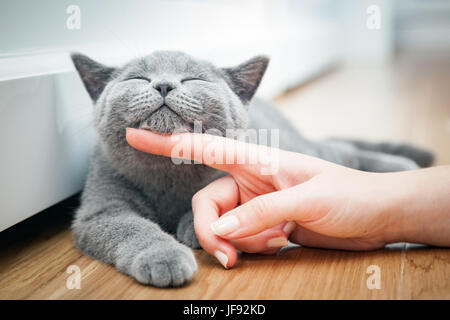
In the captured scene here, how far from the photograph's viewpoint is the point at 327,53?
374cm

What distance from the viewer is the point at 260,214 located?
0.76 metres

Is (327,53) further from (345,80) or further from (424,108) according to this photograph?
(424,108)

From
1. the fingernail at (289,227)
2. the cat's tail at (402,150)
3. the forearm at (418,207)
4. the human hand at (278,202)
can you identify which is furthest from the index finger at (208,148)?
the cat's tail at (402,150)

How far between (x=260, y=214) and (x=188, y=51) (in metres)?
0.75

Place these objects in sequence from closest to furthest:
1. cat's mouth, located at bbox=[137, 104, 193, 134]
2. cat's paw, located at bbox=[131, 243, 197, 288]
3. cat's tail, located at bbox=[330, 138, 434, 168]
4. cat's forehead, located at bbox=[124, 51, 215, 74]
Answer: cat's paw, located at bbox=[131, 243, 197, 288] → cat's mouth, located at bbox=[137, 104, 193, 134] → cat's forehead, located at bbox=[124, 51, 215, 74] → cat's tail, located at bbox=[330, 138, 434, 168]

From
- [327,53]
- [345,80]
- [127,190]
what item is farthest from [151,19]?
[327,53]

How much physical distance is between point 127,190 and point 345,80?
2707mm

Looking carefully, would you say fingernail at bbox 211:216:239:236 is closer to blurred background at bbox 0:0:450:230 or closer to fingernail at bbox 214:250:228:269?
fingernail at bbox 214:250:228:269

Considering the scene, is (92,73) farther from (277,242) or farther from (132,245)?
(277,242)

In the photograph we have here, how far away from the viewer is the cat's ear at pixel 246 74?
3.35 feet

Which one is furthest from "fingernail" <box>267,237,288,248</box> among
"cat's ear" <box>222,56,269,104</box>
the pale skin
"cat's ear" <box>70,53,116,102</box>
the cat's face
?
"cat's ear" <box>70,53,116,102</box>

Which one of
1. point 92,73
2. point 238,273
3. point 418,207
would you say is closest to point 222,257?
point 238,273

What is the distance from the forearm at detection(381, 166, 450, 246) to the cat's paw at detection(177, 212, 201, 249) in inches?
14.5

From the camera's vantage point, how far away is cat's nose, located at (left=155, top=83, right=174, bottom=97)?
33.1 inches
